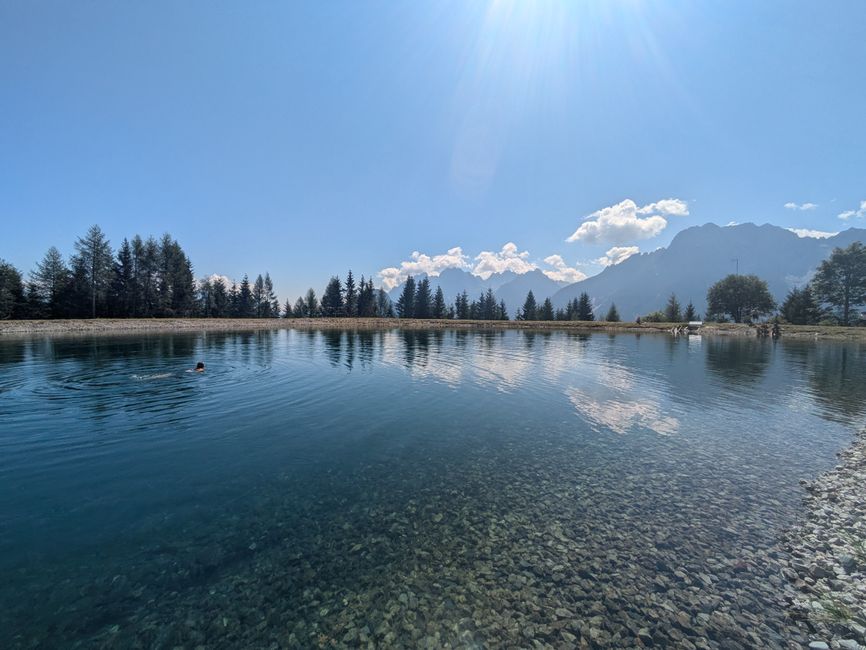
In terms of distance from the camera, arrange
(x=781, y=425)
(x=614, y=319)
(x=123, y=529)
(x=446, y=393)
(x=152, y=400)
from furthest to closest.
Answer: (x=614, y=319), (x=446, y=393), (x=152, y=400), (x=781, y=425), (x=123, y=529)

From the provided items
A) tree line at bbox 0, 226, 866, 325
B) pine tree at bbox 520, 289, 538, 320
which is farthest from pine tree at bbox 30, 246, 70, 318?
pine tree at bbox 520, 289, 538, 320

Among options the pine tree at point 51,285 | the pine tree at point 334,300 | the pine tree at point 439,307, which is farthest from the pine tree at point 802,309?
the pine tree at point 51,285

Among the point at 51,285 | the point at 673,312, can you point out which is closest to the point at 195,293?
the point at 51,285

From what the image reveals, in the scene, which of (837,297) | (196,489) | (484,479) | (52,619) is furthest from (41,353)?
(837,297)

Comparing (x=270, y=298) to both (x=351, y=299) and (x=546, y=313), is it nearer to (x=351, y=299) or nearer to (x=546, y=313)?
(x=351, y=299)

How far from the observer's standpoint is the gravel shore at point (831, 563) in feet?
19.2

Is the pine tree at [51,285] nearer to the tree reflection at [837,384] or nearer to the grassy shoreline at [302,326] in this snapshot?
the grassy shoreline at [302,326]

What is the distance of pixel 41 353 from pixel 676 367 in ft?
223

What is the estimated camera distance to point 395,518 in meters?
9.13

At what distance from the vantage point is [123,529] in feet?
27.8

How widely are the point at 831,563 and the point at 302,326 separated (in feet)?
368

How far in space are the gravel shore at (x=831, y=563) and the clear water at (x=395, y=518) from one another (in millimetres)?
414

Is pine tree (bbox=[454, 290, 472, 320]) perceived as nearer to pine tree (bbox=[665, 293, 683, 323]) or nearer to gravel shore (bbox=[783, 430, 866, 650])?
pine tree (bbox=[665, 293, 683, 323])

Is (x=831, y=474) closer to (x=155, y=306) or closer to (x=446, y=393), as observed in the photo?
(x=446, y=393)
